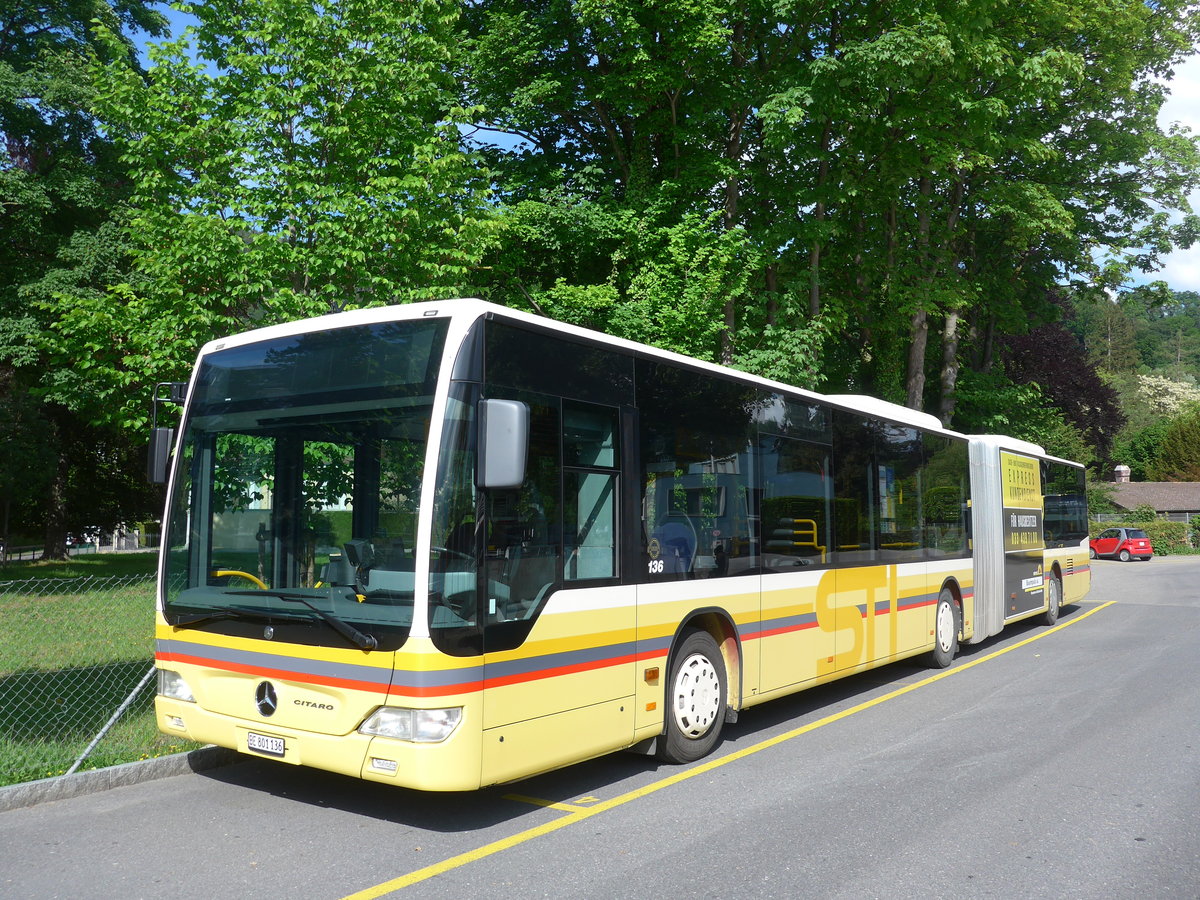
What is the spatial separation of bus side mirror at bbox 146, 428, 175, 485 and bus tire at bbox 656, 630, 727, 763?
394 cm

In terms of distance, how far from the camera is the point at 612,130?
2116cm

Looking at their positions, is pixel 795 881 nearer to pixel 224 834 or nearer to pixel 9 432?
pixel 224 834

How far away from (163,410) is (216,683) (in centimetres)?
853

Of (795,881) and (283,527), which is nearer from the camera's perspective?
(795,881)

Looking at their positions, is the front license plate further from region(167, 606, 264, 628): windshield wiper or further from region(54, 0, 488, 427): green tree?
region(54, 0, 488, 427): green tree

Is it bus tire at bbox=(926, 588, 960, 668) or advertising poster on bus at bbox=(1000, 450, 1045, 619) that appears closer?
bus tire at bbox=(926, 588, 960, 668)

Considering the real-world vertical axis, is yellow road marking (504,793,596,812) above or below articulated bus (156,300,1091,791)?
below

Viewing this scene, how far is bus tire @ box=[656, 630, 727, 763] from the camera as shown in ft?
23.6

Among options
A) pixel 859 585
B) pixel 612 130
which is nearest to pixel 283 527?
pixel 859 585

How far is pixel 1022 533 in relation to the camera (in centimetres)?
1633

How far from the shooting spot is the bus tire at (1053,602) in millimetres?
18156

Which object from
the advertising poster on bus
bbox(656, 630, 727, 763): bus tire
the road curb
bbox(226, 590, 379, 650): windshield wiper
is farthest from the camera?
the advertising poster on bus

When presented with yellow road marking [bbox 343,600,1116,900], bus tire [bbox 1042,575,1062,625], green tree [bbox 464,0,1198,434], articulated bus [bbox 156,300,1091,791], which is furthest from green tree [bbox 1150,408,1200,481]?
articulated bus [bbox 156,300,1091,791]

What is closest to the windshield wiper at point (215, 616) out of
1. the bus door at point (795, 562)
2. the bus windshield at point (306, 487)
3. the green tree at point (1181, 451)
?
the bus windshield at point (306, 487)
